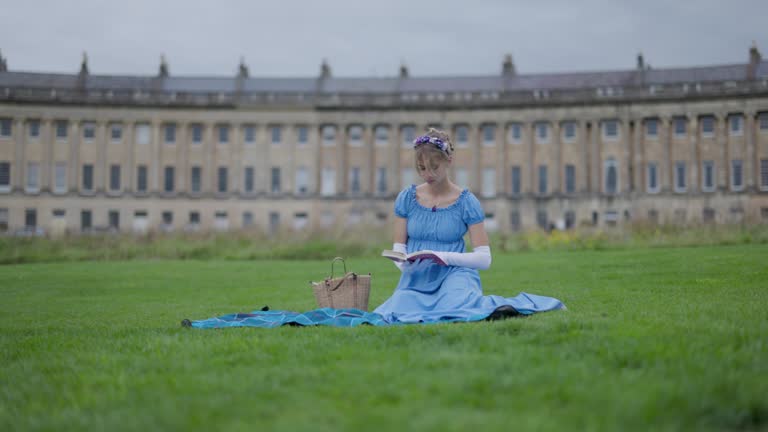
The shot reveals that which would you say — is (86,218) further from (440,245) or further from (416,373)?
(416,373)

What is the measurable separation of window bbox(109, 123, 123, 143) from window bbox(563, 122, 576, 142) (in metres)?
36.2

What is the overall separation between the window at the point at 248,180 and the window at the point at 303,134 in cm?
489

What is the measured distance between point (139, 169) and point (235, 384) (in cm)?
6215

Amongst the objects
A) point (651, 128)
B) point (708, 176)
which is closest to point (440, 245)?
point (651, 128)

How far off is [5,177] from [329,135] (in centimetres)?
2649

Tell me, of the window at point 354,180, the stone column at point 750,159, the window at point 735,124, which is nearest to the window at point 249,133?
the window at point 354,180

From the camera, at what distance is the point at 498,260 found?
22.1 meters

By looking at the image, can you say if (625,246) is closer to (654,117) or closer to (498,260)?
(498,260)

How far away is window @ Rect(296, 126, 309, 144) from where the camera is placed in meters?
65.1

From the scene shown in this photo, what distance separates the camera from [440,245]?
29.7 feet

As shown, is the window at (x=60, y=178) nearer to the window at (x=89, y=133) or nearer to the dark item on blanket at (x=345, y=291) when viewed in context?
the window at (x=89, y=133)

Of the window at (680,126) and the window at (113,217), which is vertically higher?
the window at (680,126)

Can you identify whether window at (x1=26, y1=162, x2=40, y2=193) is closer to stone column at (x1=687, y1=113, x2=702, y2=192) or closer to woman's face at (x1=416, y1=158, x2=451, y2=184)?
stone column at (x1=687, y1=113, x2=702, y2=192)

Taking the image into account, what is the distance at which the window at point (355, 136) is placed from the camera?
65.4 metres
